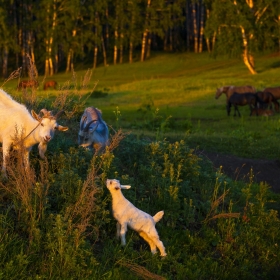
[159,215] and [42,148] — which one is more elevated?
[42,148]

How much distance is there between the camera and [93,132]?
9.89 m

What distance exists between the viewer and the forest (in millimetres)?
47250

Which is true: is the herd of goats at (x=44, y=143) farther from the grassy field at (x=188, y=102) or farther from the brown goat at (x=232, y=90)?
the brown goat at (x=232, y=90)

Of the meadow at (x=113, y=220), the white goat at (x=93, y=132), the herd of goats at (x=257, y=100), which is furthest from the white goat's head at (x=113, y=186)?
the herd of goats at (x=257, y=100)

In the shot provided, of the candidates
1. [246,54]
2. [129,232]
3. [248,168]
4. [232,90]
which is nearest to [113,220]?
[129,232]

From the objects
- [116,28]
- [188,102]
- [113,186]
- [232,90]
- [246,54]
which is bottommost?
[246,54]

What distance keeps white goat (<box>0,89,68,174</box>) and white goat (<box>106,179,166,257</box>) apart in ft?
2.98

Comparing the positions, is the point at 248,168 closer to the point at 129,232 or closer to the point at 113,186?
the point at 129,232

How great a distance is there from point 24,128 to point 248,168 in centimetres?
646

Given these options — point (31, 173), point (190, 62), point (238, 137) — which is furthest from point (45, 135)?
point (190, 62)

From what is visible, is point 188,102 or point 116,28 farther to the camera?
point 116,28

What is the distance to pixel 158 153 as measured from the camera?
10242 millimetres

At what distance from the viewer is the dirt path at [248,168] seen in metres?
13.0

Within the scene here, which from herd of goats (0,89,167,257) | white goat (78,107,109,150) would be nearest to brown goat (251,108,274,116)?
white goat (78,107,109,150)
